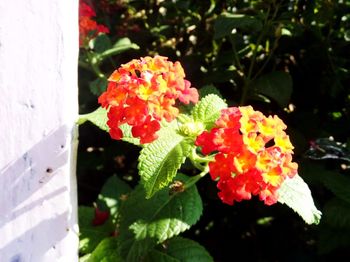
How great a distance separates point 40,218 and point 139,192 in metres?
0.29

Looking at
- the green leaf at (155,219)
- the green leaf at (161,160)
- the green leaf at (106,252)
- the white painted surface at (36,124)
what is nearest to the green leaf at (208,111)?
the green leaf at (161,160)

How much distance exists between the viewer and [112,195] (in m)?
1.57

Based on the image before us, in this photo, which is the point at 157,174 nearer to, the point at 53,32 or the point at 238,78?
the point at 53,32

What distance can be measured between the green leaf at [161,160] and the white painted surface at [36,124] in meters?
0.16

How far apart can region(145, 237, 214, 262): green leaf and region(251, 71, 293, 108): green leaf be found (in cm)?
63

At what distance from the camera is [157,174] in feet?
3.31

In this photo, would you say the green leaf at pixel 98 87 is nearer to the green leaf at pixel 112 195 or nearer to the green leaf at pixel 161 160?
the green leaf at pixel 112 195

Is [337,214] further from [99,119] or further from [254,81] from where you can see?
[99,119]

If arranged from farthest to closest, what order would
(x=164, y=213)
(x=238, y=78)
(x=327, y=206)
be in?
(x=238, y=78) → (x=327, y=206) → (x=164, y=213)

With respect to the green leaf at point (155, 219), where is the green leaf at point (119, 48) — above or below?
above

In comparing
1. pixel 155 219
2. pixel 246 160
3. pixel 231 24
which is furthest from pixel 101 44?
pixel 246 160

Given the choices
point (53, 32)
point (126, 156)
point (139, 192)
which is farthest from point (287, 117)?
point (53, 32)

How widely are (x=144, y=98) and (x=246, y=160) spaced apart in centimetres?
23

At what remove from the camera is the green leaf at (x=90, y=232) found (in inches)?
55.9
